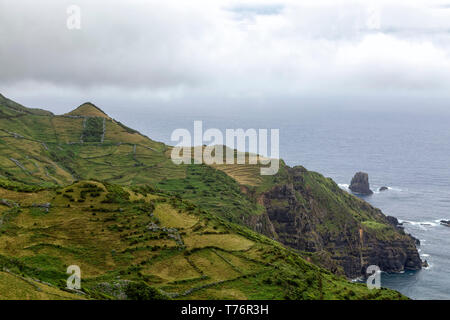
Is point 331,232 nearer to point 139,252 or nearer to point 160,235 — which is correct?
point 160,235

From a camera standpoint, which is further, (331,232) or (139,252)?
(331,232)

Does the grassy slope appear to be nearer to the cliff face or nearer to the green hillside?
the green hillside

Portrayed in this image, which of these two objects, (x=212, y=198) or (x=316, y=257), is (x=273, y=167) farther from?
(x=316, y=257)

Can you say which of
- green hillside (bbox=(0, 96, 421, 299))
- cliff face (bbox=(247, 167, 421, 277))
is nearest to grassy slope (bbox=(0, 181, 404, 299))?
green hillside (bbox=(0, 96, 421, 299))

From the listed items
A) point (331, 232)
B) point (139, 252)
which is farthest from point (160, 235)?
point (331, 232)

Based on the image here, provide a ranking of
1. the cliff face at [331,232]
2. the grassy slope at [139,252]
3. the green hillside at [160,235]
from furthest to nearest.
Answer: the cliff face at [331,232] → the green hillside at [160,235] → the grassy slope at [139,252]

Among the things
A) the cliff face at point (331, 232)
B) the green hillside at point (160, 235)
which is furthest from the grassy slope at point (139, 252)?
the cliff face at point (331, 232)

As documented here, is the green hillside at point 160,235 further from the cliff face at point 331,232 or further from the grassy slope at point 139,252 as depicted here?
the cliff face at point 331,232
